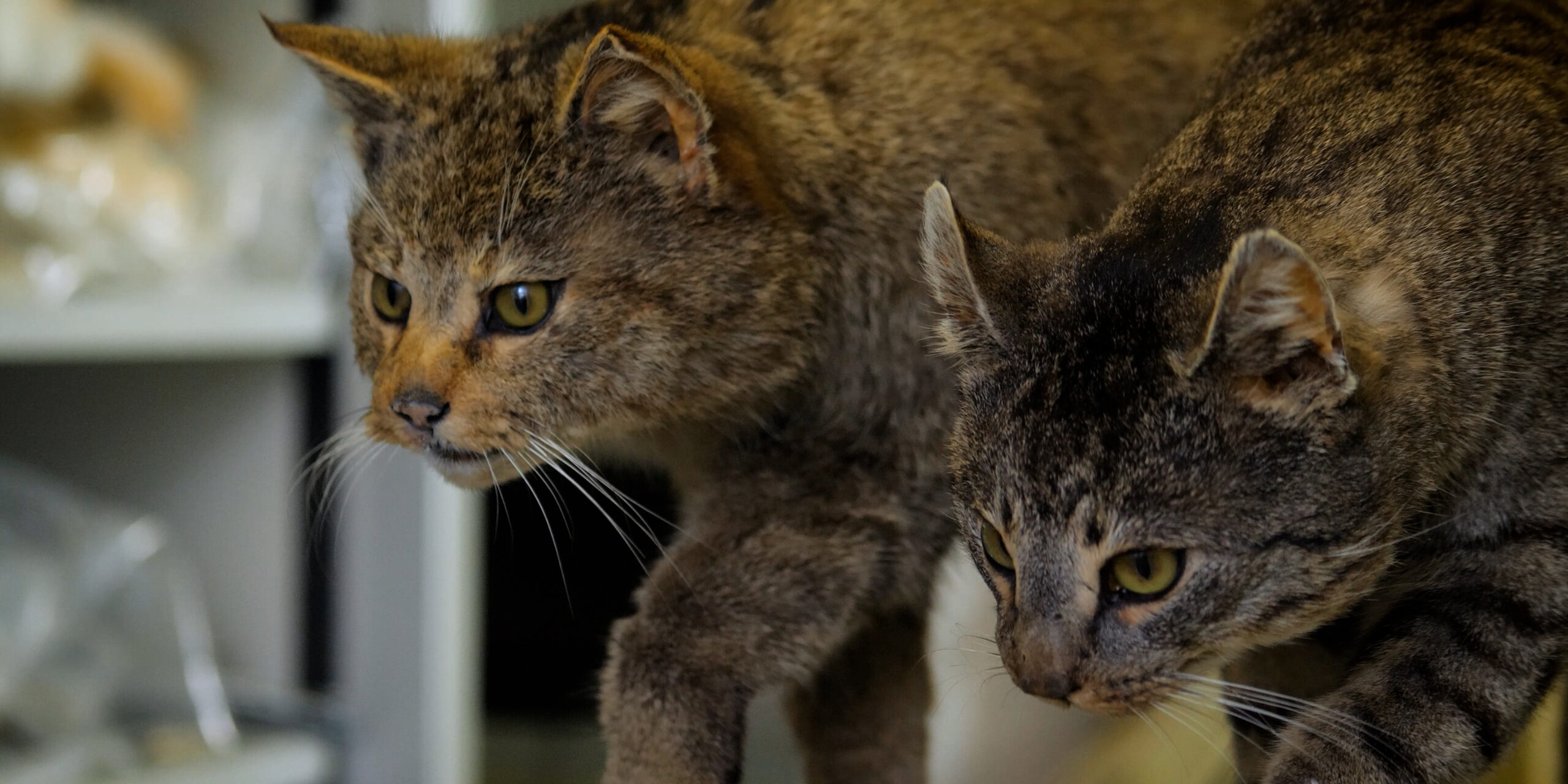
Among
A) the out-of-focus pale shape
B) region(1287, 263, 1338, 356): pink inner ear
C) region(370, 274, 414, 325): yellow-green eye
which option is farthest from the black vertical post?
region(1287, 263, 1338, 356): pink inner ear

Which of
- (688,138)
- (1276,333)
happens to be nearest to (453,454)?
(688,138)

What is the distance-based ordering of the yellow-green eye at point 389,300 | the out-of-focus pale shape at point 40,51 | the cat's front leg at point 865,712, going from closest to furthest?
the yellow-green eye at point 389,300 < the cat's front leg at point 865,712 < the out-of-focus pale shape at point 40,51

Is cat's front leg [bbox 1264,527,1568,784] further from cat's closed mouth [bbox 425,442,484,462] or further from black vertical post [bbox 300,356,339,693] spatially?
black vertical post [bbox 300,356,339,693]

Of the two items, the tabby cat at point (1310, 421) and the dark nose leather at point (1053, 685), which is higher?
the tabby cat at point (1310, 421)

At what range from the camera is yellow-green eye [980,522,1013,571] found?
0.78 meters

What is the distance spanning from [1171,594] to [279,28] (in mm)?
681

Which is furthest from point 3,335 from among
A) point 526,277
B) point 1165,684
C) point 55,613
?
point 1165,684

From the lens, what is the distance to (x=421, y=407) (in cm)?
87

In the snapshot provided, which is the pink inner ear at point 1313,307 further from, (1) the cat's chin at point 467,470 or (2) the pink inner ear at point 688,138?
(1) the cat's chin at point 467,470

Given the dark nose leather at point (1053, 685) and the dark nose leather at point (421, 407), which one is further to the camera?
the dark nose leather at point (421, 407)

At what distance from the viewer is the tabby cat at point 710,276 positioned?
848mm

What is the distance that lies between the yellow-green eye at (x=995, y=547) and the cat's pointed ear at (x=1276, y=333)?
6.1 inches

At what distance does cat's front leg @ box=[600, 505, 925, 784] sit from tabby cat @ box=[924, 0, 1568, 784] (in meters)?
0.10

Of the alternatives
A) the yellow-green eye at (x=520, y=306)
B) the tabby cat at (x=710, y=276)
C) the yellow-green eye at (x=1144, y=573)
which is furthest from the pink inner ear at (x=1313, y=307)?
the yellow-green eye at (x=520, y=306)
